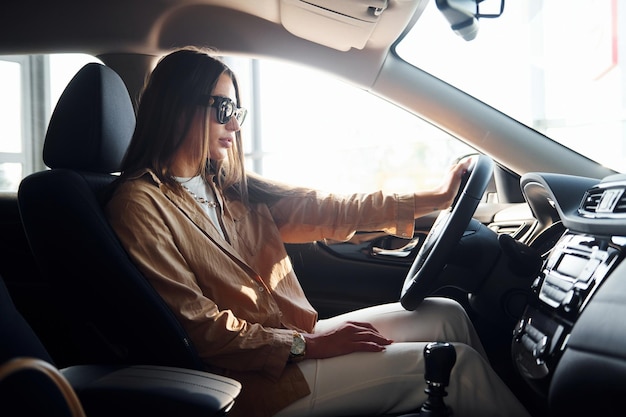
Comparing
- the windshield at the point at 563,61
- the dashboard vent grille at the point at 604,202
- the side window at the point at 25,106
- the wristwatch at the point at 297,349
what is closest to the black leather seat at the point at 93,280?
the wristwatch at the point at 297,349

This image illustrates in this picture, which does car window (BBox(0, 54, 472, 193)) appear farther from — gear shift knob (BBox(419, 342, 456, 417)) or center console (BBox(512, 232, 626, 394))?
gear shift knob (BBox(419, 342, 456, 417))

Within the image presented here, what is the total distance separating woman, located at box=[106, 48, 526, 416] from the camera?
49.2 inches

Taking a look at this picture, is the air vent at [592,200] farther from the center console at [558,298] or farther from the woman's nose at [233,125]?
the woman's nose at [233,125]

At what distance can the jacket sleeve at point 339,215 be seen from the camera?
1.65m

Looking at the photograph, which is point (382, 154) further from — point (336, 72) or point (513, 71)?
point (336, 72)

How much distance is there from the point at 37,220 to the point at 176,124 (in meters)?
0.41

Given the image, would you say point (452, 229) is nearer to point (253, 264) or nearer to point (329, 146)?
point (253, 264)

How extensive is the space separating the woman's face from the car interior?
0.19m

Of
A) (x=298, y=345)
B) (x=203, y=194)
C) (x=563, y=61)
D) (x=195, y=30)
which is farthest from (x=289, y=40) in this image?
(x=563, y=61)

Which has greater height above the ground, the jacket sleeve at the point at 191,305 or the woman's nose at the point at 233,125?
the woman's nose at the point at 233,125

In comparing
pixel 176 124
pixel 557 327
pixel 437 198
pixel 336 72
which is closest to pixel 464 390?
pixel 557 327

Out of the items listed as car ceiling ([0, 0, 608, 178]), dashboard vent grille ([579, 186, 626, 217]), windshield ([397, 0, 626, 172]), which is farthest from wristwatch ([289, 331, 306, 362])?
windshield ([397, 0, 626, 172])

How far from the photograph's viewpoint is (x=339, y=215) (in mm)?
1705

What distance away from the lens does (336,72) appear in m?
2.03
